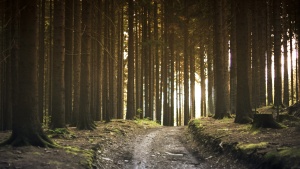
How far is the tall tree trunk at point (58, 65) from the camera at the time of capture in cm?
1380

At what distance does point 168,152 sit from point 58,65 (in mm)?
6283

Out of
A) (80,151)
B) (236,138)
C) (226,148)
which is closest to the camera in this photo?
(80,151)

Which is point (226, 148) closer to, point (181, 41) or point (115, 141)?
point (115, 141)

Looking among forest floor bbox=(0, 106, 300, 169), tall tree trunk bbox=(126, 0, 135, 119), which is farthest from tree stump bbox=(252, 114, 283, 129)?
tall tree trunk bbox=(126, 0, 135, 119)

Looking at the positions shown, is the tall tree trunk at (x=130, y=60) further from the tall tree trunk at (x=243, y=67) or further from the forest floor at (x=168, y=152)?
the tall tree trunk at (x=243, y=67)

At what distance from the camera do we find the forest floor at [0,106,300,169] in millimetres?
7828

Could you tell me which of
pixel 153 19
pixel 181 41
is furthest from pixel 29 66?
pixel 181 41

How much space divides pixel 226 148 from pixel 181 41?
77.0 ft

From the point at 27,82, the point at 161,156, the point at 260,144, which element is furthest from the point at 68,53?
the point at 260,144

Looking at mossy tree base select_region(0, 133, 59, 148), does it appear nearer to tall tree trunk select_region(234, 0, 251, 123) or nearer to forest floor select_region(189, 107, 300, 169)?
forest floor select_region(189, 107, 300, 169)

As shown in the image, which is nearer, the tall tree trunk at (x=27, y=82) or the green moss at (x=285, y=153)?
the green moss at (x=285, y=153)

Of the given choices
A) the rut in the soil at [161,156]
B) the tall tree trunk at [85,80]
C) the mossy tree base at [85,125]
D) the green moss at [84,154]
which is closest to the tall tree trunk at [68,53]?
the tall tree trunk at [85,80]

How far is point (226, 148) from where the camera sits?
10.5m

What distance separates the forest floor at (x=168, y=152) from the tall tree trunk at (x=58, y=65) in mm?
1248
